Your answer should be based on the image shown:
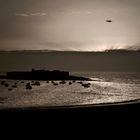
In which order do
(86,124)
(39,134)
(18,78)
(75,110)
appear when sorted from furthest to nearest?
(18,78) < (75,110) < (86,124) < (39,134)

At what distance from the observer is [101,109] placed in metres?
15.3

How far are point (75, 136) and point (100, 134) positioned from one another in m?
0.89

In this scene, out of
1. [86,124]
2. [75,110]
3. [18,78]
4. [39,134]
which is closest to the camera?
[39,134]

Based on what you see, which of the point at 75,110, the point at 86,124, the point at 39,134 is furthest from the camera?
the point at 75,110

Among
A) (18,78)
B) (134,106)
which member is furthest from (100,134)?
(18,78)

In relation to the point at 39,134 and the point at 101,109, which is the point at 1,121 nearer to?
the point at 39,134

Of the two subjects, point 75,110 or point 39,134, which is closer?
point 39,134

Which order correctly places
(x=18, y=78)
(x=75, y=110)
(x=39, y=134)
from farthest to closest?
(x=18, y=78)
(x=75, y=110)
(x=39, y=134)

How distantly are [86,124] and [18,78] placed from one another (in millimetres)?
118547

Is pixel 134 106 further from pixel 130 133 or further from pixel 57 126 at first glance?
pixel 57 126

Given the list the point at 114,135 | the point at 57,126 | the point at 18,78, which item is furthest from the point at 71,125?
the point at 18,78

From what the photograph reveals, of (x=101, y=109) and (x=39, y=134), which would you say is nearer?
(x=39, y=134)

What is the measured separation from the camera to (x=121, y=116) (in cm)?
1486

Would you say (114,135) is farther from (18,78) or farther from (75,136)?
(18,78)
